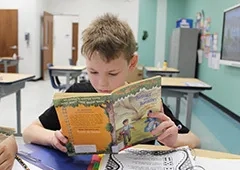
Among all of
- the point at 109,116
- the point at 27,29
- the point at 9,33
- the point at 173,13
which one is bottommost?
the point at 109,116

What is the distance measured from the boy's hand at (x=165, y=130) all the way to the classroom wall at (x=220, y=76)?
3793mm

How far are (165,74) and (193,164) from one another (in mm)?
4413

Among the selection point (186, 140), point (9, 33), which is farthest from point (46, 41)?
point (186, 140)

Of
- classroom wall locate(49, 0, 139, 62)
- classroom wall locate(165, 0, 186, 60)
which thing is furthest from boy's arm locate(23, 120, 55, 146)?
classroom wall locate(49, 0, 139, 62)

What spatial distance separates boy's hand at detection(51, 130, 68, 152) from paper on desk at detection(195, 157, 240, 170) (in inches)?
13.5

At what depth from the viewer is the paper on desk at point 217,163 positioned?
0.74 m

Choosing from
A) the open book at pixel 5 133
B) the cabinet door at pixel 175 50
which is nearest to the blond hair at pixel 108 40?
the open book at pixel 5 133

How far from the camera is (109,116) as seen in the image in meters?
0.70

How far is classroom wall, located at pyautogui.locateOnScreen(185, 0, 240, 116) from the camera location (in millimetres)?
4529

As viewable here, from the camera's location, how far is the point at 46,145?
2.81ft

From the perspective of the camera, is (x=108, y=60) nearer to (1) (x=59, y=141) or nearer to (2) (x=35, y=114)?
(1) (x=59, y=141)

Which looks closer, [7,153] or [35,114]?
[7,153]

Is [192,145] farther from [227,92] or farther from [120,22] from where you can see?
[227,92]

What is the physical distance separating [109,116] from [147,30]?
8.03 m
